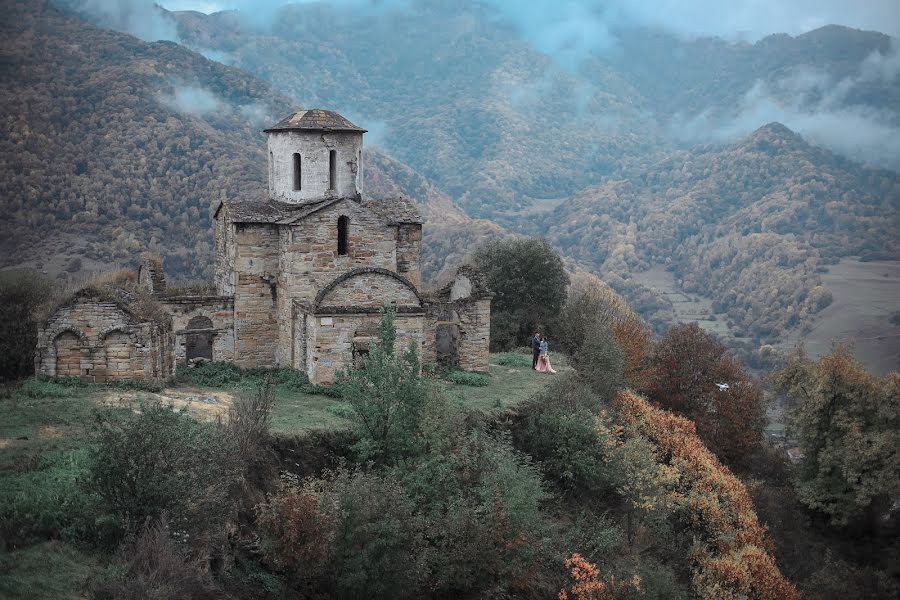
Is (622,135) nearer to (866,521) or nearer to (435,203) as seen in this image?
(435,203)

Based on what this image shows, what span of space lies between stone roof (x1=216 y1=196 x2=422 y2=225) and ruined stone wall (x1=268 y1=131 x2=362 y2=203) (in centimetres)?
30

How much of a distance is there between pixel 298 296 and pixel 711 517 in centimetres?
1020

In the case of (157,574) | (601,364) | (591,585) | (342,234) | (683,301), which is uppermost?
(342,234)

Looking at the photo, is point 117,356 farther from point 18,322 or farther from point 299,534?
point 299,534

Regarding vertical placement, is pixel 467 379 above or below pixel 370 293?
below

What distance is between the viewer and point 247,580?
1066 centimetres

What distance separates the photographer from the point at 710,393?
28766 mm

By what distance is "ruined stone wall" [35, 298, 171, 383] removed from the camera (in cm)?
1559

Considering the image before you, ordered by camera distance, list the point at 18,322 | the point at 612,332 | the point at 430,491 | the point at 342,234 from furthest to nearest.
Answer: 1. the point at 612,332
2. the point at 342,234
3. the point at 18,322
4. the point at 430,491

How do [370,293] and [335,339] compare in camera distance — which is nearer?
[335,339]

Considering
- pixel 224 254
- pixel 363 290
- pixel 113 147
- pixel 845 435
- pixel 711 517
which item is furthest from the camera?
pixel 113 147

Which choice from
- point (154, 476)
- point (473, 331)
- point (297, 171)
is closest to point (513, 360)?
point (473, 331)

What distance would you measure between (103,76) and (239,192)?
584 inches

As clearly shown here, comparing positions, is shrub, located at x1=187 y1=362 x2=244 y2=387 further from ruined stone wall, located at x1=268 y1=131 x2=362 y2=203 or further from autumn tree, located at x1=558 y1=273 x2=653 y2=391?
autumn tree, located at x1=558 y1=273 x2=653 y2=391
